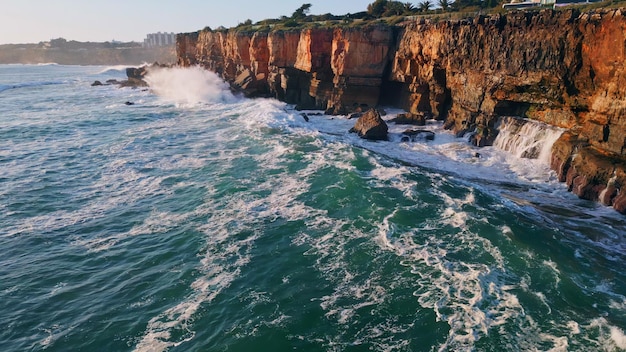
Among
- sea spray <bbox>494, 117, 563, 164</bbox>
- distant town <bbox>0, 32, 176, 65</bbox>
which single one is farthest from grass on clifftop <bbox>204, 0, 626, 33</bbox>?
distant town <bbox>0, 32, 176, 65</bbox>

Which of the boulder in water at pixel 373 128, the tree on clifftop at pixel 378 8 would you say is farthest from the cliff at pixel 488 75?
the tree on clifftop at pixel 378 8

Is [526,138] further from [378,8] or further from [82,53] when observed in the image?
[82,53]

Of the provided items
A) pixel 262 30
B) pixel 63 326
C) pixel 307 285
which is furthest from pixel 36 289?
pixel 262 30

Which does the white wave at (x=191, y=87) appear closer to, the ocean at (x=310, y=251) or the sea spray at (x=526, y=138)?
the ocean at (x=310, y=251)

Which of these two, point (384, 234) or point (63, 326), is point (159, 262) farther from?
point (384, 234)

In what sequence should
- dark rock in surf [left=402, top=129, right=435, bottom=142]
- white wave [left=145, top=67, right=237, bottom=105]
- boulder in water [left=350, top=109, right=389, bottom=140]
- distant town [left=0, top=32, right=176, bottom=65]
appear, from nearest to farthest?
dark rock in surf [left=402, top=129, right=435, bottom=142]
boulder in water [left=350, top=109, right=389, bottom=140]
white wave [left=145, top=67, right=237, bottom=105]
distant town [left=0, top=32, right=176, bottom=65]

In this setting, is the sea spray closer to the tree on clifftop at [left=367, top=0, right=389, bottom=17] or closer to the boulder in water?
the boulder in water
